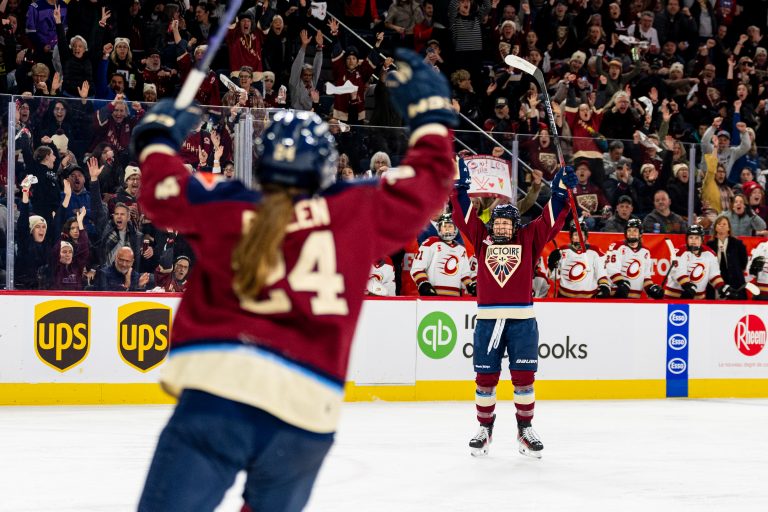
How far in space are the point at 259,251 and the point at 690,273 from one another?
9.92m

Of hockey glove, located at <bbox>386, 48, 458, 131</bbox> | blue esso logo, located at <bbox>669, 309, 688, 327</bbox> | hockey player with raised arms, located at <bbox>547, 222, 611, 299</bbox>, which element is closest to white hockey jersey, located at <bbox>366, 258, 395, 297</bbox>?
hockey player with raised arms, located at <bbox>547, 222, 611, 299</bbox>

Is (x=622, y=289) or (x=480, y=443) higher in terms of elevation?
(x=622, y=289)

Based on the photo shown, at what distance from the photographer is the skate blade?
23.3 ft

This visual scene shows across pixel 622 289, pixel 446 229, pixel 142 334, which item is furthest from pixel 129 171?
pixel 622 289

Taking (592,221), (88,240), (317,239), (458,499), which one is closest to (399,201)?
(317,239)

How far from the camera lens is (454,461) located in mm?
6934

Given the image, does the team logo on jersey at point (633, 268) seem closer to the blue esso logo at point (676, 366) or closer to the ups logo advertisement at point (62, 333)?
the blue esso logo at point (676, 366)

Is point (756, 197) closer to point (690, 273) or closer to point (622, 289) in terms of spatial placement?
point (690, 273)

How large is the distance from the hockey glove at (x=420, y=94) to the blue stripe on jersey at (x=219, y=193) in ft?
1.45

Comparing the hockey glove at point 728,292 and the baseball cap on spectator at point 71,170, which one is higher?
the baseball cap on spectator at point 71,170

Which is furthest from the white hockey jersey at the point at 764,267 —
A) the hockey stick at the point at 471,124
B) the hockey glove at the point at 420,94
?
the hockey glove at the point at 420,94

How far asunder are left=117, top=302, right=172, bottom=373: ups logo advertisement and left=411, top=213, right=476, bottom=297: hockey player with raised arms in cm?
227

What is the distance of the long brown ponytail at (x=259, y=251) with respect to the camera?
222 centimetres

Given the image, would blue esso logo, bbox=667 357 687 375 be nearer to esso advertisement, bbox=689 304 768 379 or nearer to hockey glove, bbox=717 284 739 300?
esso advertisement, bbox=689 304 768 379
